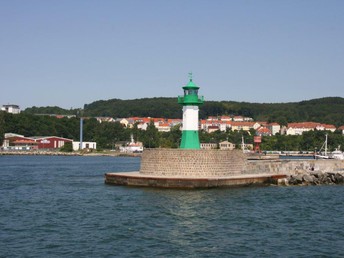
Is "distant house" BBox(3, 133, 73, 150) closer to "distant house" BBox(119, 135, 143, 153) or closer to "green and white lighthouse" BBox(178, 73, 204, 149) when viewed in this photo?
"distant house" BBox(119, 135, 143, 153)

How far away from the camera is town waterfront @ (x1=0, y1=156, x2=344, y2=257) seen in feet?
60.8

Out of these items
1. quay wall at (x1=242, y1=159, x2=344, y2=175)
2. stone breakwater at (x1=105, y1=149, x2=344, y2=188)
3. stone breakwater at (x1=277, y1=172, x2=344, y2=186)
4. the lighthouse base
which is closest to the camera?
stone breakwater at (x1=105, y1=149, x2=344, y2=188)

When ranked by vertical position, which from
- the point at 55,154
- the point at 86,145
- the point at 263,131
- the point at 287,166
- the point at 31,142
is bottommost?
the point at 55,154

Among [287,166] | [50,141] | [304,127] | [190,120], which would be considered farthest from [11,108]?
[190,120]

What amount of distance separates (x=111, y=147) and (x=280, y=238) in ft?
390

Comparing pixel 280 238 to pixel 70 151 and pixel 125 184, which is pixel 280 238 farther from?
pixel 70 151

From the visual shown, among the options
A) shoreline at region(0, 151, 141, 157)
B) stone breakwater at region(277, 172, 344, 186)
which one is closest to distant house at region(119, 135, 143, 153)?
shoreline at region(0, 151, 141, 157)

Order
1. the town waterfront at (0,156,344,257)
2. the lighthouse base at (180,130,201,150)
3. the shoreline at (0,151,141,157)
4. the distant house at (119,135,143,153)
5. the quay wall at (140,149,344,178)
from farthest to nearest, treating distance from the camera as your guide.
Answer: the distant house at (119,135,143,153), the shoreline at (0,151,141,157), the lighthouse base at (180,130,201,150), the quay wall at (140,149,344,178), the town waterfront at (0,156,344,257)

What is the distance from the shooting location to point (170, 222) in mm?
23062

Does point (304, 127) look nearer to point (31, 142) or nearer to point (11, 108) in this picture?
point (31, 142)

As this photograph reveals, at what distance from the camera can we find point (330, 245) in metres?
19.3

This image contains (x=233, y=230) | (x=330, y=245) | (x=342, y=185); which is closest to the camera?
(x=330, y=245)

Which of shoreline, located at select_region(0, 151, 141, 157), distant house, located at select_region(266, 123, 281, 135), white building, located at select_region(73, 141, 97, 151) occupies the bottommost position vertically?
shoreline, located at select_region(0, 151, 141, 157)

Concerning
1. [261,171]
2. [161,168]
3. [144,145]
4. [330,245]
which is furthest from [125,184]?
[144,145]
